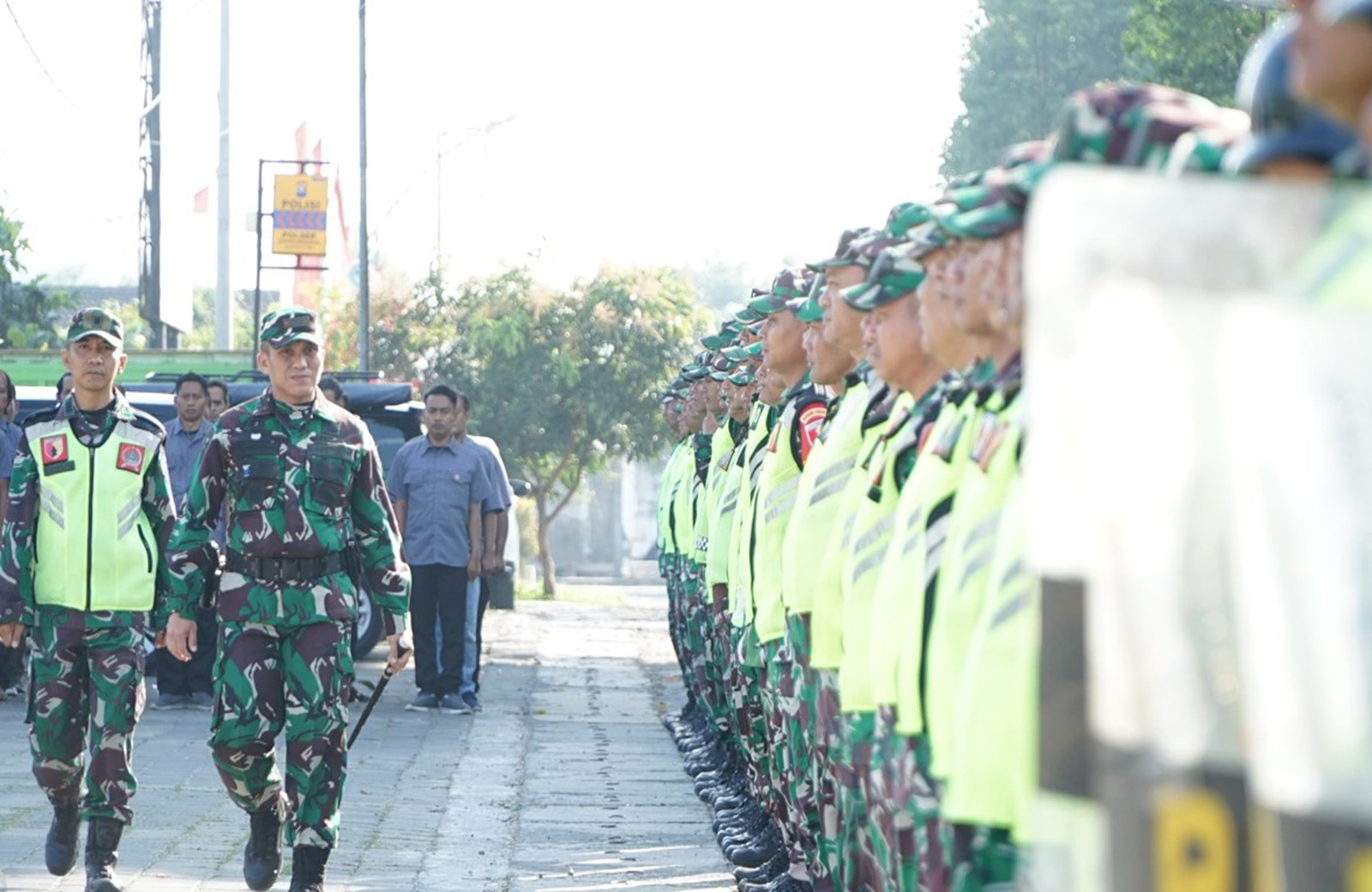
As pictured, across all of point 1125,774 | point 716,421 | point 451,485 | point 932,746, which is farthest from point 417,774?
point 1125,774

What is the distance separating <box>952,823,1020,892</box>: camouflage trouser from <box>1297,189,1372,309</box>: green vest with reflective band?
81.2 inches

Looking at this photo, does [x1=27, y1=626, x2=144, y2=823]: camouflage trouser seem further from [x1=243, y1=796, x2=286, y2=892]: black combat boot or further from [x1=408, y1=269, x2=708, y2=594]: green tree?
[x1=408, y1=269, x2=708, y2=594]: green tree

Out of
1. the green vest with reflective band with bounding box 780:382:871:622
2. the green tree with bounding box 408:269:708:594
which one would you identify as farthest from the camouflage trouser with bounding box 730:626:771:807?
the green tree with bounding box 408:269:708:594

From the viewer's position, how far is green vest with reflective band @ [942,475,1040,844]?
3.64 meters

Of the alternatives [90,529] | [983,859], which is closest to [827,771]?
[983,859]

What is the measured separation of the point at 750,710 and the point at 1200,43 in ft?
89.7

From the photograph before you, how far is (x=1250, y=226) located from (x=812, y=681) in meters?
4.63

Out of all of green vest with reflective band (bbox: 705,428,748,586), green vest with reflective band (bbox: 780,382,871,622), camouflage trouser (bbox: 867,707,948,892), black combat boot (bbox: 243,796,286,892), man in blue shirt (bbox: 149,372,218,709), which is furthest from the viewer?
man in blue shirt (bbox: 149,372,218,709)

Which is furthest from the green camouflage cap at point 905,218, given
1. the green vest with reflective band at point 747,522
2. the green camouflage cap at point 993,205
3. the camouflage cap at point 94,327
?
the camouflage cap at point 94,327

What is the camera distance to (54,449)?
843 cm

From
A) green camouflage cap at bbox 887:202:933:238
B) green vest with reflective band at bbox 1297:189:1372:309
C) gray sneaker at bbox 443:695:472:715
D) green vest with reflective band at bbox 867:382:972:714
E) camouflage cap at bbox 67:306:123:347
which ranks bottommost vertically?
gray sneaker at bbox 443:695:472:715

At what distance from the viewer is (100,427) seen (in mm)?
8484

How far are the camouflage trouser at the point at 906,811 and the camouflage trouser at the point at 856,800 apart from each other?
0.09 m

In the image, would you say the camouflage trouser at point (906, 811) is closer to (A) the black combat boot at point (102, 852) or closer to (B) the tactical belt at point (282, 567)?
(B) the tactical belt at point (282, 567)
